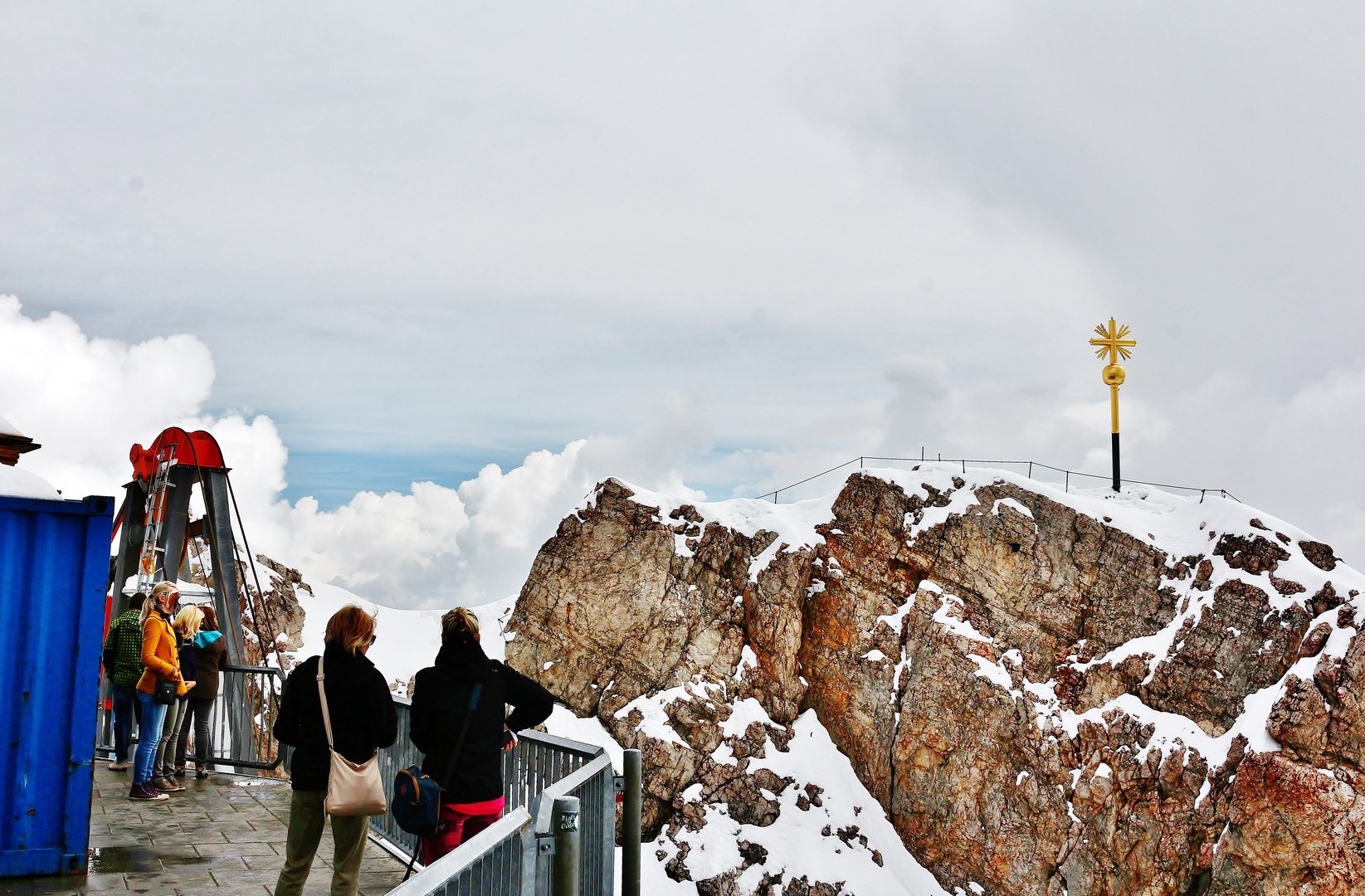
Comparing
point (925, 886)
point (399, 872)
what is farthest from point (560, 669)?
point (399, 872)

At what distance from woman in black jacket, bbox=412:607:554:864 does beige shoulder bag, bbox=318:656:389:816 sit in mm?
290

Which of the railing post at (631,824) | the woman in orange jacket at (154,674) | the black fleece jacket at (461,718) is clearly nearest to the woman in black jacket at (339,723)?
the black fleece jacket at (461,718)

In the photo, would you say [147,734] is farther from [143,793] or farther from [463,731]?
[463,731]

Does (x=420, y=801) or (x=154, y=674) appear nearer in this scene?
(x=420, y=801)

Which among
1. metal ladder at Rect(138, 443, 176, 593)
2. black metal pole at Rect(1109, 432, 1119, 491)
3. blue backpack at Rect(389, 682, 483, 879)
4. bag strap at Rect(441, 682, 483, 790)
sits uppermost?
black metal pole at Rect(1109, 432, 1119, 491)

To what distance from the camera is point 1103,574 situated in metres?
29.8

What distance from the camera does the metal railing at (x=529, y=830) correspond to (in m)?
3.25

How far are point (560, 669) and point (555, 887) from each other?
27.1 m

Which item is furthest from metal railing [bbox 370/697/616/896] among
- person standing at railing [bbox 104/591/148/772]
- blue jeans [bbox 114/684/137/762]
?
blue jeans [bbox 114/684/137/762]

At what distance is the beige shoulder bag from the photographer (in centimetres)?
478

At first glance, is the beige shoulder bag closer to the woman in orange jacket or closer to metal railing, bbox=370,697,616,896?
metal railing, bbox=370,697,616,896

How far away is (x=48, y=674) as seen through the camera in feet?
20.4

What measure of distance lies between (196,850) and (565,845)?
14.7 ft

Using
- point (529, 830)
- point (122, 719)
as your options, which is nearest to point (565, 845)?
point (529, 830)
